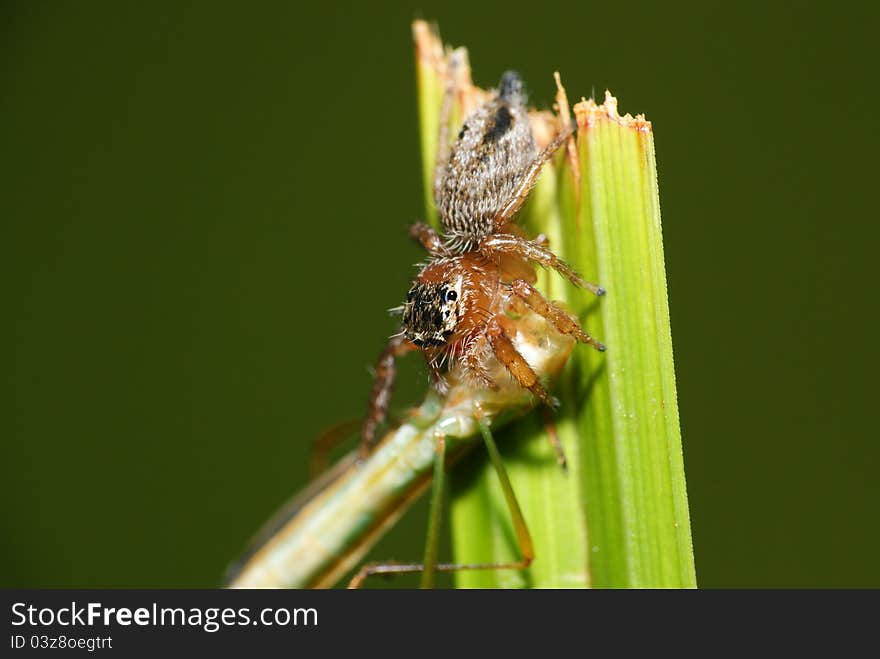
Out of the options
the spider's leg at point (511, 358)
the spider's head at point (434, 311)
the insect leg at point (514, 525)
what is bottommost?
the insect leg at point (514, 525)

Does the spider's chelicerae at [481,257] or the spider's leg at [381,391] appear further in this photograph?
the spider's leg at [381,391]

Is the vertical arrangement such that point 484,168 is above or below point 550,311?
above

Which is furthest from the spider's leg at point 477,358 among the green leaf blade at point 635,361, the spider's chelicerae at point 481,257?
the green leaf blade at point 635,361

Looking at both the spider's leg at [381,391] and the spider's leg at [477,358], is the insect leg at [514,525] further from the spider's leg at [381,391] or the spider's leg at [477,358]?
the spider's leg at [381,391]

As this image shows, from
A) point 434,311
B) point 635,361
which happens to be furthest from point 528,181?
point 635,361

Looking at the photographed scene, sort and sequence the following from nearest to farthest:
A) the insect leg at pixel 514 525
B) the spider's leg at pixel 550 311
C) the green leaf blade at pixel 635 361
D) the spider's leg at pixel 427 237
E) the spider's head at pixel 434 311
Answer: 1. the green leaf blade at pixel 635 361
2. the spider's leg at pixel 550 311
3. the insect leg at pixel 514 525
4. the spider's head at pixel 434 311
5. the spider's leg at pixel 427 237

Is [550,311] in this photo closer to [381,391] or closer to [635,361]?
[635,361]

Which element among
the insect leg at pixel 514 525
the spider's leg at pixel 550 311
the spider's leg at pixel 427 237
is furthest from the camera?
the spider's leg at pixel 427 237

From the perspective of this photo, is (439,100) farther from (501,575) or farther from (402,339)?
(501,575)
